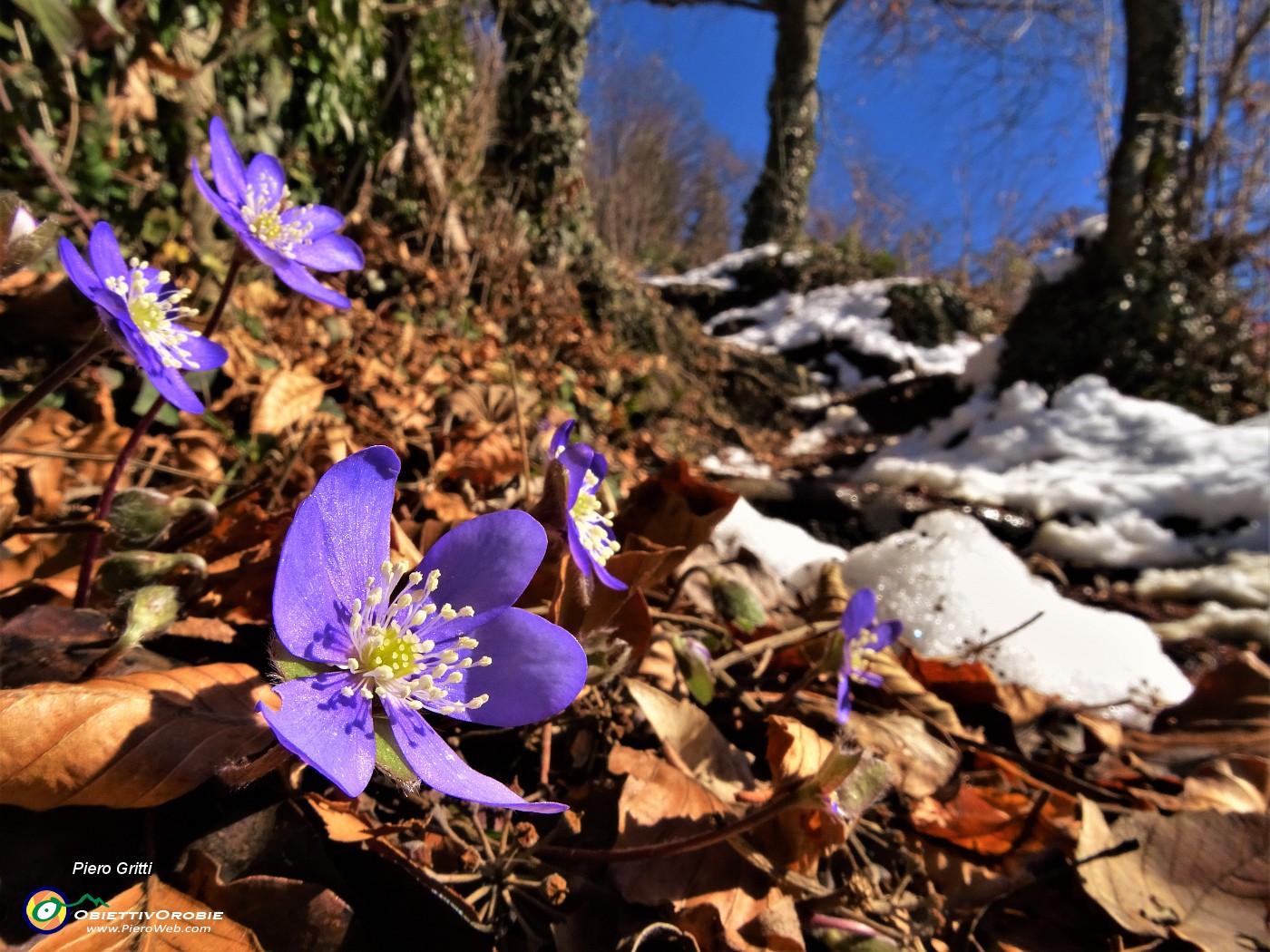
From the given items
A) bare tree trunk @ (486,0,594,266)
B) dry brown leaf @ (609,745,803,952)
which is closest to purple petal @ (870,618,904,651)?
dry brown leaf @ (609,745,803,952)

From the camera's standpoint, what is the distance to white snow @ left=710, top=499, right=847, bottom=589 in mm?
1927

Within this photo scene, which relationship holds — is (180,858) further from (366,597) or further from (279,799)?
(366,597)

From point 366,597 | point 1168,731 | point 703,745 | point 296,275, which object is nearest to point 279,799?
point 366,597

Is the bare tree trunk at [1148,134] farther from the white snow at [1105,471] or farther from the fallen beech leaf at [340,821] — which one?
the fallen beech leaf at [340,821]

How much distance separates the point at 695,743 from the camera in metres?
0.92

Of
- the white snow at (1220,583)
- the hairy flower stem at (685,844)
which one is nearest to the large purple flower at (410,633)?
the hairy flower stem at (685,844)

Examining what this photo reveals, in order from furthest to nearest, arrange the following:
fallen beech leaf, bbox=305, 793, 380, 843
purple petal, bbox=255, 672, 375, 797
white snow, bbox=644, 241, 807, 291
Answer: white snow, bbox=644, 241, 807, 291 → fallen beech leaf, bbox=305, 793, 380, 843 → purple petal, bbox=255, 672, 375, 797

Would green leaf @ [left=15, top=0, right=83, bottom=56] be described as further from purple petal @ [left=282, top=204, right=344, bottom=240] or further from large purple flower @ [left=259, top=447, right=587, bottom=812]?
large purple flower @ [left=259, top=447, right=587, bottom=812]

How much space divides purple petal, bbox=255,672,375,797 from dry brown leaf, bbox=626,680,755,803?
461mm

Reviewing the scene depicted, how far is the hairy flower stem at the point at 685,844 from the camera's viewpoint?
71 cm

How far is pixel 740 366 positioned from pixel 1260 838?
5.25 metres

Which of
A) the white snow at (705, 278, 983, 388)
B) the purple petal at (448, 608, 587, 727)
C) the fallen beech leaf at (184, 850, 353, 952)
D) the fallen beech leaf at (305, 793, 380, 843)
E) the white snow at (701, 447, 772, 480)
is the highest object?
the purple petal at (448, 608, 587, 727)

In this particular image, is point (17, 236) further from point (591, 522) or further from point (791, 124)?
point (791, 124)

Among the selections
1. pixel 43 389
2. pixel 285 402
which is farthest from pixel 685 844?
pixel 285 402
